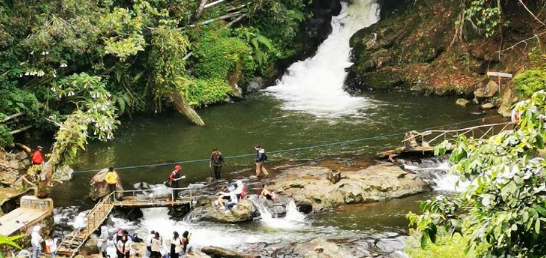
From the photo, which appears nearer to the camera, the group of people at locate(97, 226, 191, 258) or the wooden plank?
the group of people at locate(97, 226, 191, 258)

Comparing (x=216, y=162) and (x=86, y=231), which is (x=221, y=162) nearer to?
(x=216, y=162)

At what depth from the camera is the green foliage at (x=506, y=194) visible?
5828 mm

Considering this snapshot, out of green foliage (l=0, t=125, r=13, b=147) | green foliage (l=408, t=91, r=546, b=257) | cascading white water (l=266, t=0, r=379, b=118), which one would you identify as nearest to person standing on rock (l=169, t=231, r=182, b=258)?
green foliage (l=408, t=91, r=546, b=257)

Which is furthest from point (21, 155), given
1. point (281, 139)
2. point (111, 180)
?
point (281, 139)

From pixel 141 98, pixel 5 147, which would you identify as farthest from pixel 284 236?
pixel 141 98

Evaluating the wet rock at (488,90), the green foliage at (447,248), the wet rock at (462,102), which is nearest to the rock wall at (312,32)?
the wet rock at (462,102)

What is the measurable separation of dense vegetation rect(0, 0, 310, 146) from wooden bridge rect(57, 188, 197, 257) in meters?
2.44

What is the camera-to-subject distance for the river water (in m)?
17.8

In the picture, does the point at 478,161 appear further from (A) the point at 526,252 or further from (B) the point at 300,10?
(B) the point at 300,10

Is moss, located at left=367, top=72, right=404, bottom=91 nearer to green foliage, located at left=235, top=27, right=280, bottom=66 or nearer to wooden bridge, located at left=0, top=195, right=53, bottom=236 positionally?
green foliage, located at left=235, top=27, right=280, bottom=66

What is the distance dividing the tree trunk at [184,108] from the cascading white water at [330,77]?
15.3 feet

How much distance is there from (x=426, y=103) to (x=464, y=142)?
2485 centimetres

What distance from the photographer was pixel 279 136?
26.3 metres

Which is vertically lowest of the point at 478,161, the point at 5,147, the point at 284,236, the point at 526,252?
the point at 284,236
